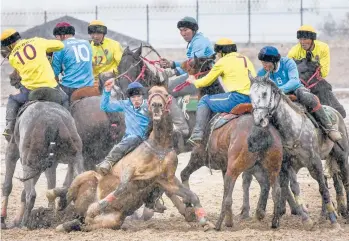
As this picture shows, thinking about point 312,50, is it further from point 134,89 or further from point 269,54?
point 134,89

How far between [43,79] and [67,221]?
84.2 inches

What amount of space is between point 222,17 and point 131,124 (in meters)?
28.5

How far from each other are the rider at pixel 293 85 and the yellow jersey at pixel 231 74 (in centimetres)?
25

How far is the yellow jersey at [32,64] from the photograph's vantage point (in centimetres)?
1372

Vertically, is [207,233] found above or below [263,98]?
below

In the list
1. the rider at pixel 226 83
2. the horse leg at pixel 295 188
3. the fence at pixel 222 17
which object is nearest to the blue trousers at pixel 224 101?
the rider at pixel 226 83

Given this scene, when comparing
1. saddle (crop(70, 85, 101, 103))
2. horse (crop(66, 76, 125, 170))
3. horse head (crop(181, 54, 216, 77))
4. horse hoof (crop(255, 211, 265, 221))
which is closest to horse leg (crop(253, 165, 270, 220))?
horse hoof (crop(255, 211, 265, 221))

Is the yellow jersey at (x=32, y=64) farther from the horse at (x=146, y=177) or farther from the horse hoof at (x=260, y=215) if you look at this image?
the horse hoof at (x=260, y=215)

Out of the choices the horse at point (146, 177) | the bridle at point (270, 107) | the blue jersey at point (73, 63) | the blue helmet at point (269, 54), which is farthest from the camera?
the blue jersey at point (73, 63)

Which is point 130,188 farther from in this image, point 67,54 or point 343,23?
point 343,23

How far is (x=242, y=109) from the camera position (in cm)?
1291

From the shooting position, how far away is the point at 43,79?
1378cm

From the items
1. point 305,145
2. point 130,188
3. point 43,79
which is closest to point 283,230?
point 305,145

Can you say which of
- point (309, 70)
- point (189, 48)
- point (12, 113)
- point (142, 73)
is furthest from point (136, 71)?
point (309, 70)
